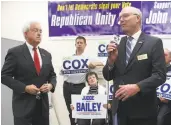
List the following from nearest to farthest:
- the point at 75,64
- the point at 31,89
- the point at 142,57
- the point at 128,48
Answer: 1. the point at 142,57
2. the point at 128,48
3. the point at 31,89
4. the point at 75,64

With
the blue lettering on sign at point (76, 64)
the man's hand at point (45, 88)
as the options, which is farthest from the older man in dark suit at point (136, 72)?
the blue lettering on sign at point (76, 64)

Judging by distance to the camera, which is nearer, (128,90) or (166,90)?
(128,90)

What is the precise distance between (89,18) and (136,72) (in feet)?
8.65

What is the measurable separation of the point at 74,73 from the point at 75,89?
236 millimetres

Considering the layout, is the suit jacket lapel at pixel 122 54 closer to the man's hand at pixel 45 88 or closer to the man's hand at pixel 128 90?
the man's hand at pixel 128 90

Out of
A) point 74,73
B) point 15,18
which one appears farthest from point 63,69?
point 15,18

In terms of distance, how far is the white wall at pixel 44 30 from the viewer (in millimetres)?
4637

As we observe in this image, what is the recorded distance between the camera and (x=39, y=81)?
99.3 inches

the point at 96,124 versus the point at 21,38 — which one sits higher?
the point at 21,38

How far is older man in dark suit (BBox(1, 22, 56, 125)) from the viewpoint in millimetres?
2424

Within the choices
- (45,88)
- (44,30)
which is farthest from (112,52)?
(44,30)

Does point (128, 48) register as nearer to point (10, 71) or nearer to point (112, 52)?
point (112, 52)

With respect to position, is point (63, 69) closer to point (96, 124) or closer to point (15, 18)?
point (96, 124)

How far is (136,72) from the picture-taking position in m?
2.05
